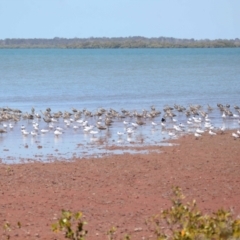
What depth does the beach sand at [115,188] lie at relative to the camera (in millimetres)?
10957

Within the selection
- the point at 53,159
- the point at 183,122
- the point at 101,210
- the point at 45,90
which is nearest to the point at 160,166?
the point at 53,159

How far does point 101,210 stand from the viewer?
11625 mm

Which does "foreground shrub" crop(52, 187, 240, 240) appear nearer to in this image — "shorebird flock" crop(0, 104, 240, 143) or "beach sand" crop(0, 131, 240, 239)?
"beach sand" crop(0, 131, 240, 239)

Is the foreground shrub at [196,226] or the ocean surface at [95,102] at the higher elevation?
the foreground shrub at [196,226]

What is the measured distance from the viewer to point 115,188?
1326cm

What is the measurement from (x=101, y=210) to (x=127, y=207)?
485mm

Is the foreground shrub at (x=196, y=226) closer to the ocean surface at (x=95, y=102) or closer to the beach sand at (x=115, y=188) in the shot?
the beach sand at (x=115, y=188)

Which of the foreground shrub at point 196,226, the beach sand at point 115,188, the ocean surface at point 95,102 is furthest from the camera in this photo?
the ocean surface at point 95,102

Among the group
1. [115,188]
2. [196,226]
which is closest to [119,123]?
[115,188]

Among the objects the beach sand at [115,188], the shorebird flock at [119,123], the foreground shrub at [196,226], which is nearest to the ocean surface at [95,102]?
the shorebird flock at [119,123]

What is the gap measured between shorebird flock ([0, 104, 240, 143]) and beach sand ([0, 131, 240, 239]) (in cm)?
458

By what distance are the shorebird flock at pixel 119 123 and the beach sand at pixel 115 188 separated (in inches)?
180

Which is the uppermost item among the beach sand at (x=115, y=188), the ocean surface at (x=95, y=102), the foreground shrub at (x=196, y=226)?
the foreground shrub at (x=196, y=226)

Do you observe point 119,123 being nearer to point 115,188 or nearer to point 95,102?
point 95,102
